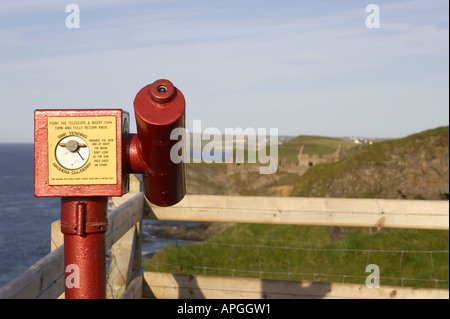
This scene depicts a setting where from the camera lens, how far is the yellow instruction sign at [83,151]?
1855 millimetres

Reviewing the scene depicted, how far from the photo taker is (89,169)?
6.10 ft

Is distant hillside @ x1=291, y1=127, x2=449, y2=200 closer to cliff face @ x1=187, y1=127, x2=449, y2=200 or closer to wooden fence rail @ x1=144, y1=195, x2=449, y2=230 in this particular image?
cliff face @ x1=187, y1=127, x2=449, y2=200

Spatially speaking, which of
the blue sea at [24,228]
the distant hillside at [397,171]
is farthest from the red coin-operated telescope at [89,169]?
the blue sea at [24,228]

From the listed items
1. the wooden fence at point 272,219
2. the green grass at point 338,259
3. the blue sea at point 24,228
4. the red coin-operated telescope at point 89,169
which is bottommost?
the blue sea at point 24,228

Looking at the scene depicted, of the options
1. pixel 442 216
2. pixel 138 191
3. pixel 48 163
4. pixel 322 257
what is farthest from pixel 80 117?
pixel 322 257

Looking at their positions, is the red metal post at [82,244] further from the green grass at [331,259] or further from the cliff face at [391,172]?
the cliff face at [391,172]

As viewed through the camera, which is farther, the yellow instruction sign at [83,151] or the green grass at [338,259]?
the green grass at [338,259]

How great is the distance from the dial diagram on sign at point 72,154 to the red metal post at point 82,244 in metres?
0.14

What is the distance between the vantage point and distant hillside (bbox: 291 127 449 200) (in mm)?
14391

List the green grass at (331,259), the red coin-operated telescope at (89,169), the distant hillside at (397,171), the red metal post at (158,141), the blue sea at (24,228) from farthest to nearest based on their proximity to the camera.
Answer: the blue sea at (24,228) → the distant hillside at (397,171) → the green grass at (331,259) → the red coin-operated telescope at (89,169) → the red metal post at (158,141)

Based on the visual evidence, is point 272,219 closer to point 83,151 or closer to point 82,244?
Result: point 82,244

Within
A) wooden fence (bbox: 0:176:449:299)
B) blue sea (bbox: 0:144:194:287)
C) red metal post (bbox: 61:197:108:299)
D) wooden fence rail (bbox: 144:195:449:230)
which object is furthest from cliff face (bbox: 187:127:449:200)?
blue sea (bbox: 0:144:194:287)

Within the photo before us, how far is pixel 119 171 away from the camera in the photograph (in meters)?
1.87
